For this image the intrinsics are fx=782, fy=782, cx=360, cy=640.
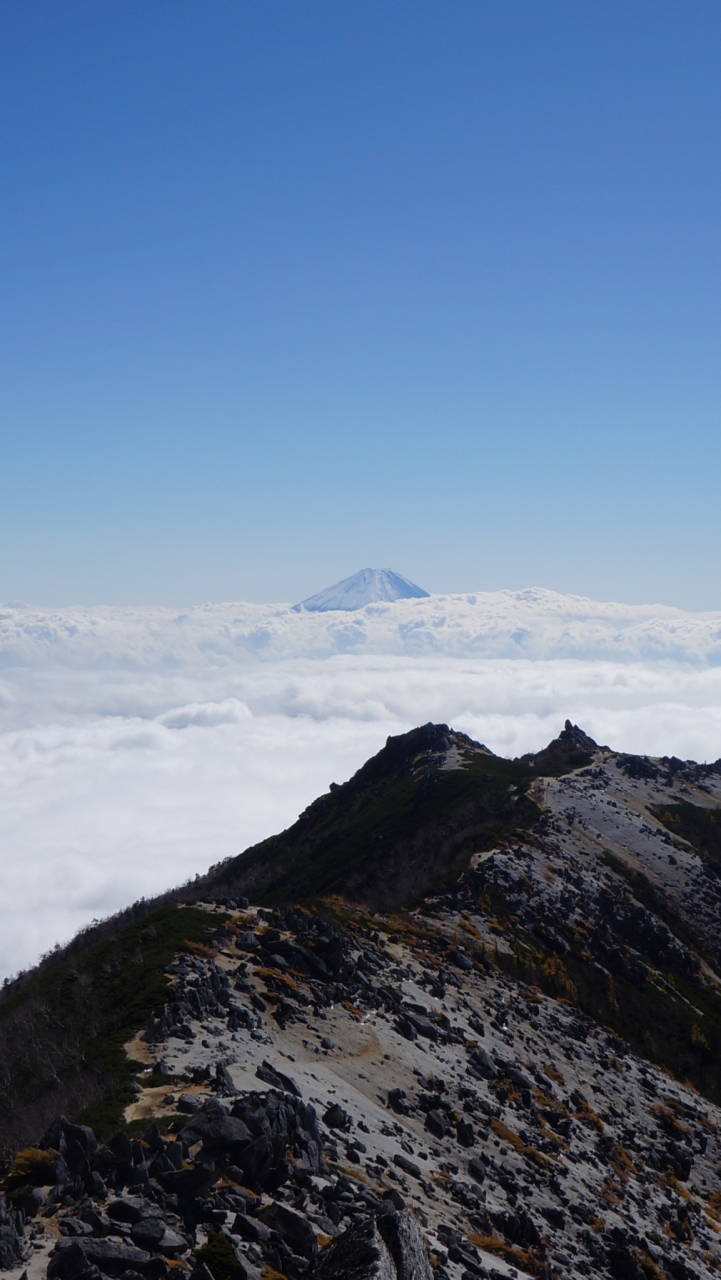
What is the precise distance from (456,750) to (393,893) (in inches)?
1950

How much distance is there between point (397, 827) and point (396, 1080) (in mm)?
70947

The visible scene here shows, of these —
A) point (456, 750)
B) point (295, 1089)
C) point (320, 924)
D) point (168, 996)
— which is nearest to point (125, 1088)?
point (295, 1089)

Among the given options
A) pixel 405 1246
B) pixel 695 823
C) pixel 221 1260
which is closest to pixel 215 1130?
pixel 221 1260

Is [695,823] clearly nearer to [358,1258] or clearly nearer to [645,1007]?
[645,1007]

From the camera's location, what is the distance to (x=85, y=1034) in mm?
39125

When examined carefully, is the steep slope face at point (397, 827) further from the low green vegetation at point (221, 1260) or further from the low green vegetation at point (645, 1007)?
the low green vegetation at point (221, 1260)

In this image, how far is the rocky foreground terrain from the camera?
19.0 m

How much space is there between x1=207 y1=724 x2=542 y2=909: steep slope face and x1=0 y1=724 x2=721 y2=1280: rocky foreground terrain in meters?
1.49

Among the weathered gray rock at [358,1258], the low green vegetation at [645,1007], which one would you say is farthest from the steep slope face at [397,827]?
the weathered gray rock at [358,1258]

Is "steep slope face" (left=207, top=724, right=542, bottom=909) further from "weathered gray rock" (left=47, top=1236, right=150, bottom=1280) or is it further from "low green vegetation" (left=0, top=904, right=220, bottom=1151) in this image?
"weathered gray rock" (left=47, top=1236, right=150, bottom=1280)

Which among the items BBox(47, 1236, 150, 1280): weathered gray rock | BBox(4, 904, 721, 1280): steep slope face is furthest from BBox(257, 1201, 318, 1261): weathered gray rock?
BBox(47, 1236, 150, 1280): weathered gray rock

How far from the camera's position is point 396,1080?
121ft

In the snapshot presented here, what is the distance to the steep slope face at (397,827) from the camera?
93500 millimetres

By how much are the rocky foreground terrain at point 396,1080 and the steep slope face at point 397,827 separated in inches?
58.8
